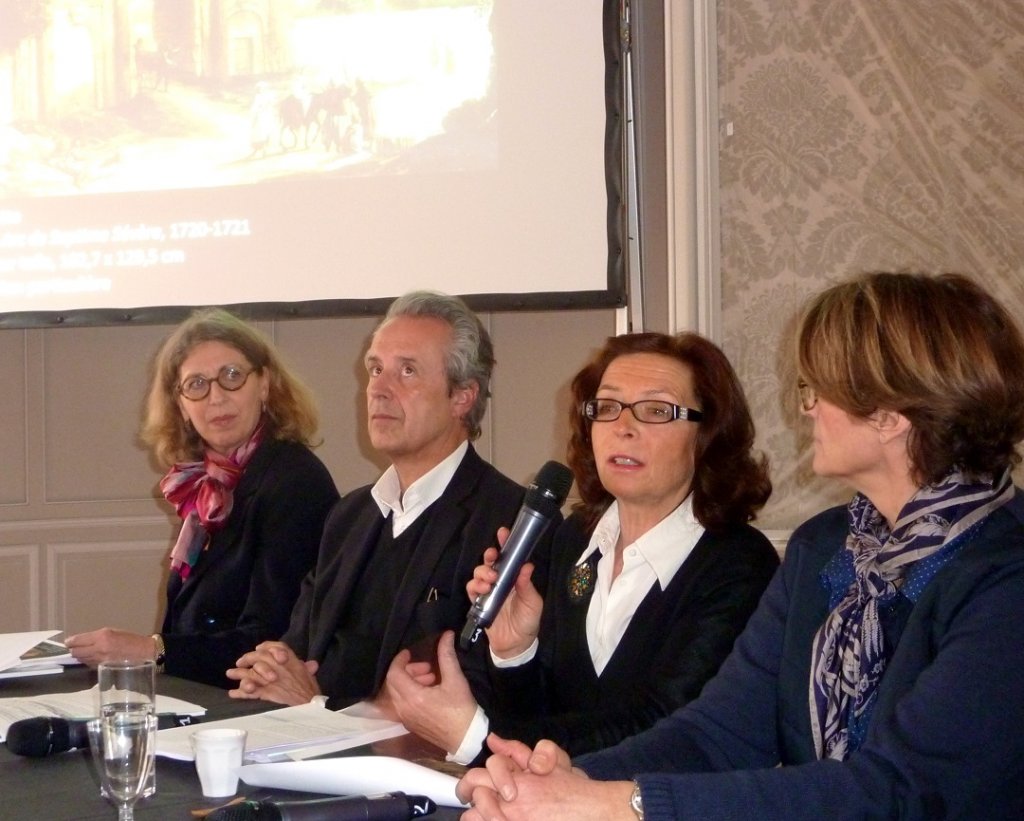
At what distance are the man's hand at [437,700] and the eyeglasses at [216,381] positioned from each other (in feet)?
5.00

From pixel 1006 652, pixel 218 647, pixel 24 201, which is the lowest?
pixel 218 647

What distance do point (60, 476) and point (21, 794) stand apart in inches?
142

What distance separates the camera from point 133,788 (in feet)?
4.58

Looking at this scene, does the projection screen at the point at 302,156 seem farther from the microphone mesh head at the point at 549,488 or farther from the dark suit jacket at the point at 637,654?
the microphone mesh head at the point at 549,488

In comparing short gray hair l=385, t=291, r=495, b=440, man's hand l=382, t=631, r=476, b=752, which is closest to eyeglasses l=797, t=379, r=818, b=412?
man's hand l=382, t=631, r=476, b=752

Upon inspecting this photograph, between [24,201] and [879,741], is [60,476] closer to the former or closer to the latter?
[24,201]

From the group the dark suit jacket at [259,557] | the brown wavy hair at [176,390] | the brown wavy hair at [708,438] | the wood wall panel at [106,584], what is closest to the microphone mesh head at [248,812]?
the brown wavy hair at [708,438]

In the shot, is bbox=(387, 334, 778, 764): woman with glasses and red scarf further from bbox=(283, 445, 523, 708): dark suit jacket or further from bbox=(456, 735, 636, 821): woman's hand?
bbox=(456, 735, 636, 821): woman's hand

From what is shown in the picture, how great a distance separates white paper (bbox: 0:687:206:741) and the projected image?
2.67m

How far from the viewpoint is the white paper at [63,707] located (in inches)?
75.7

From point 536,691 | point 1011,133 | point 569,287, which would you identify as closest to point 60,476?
point 569,287

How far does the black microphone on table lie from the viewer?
1.72 meters

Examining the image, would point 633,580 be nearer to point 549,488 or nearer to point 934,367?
point 549,488

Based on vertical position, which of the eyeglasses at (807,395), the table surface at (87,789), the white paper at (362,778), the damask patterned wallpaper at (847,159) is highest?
the damask patterned wallpaper at (847,159)
